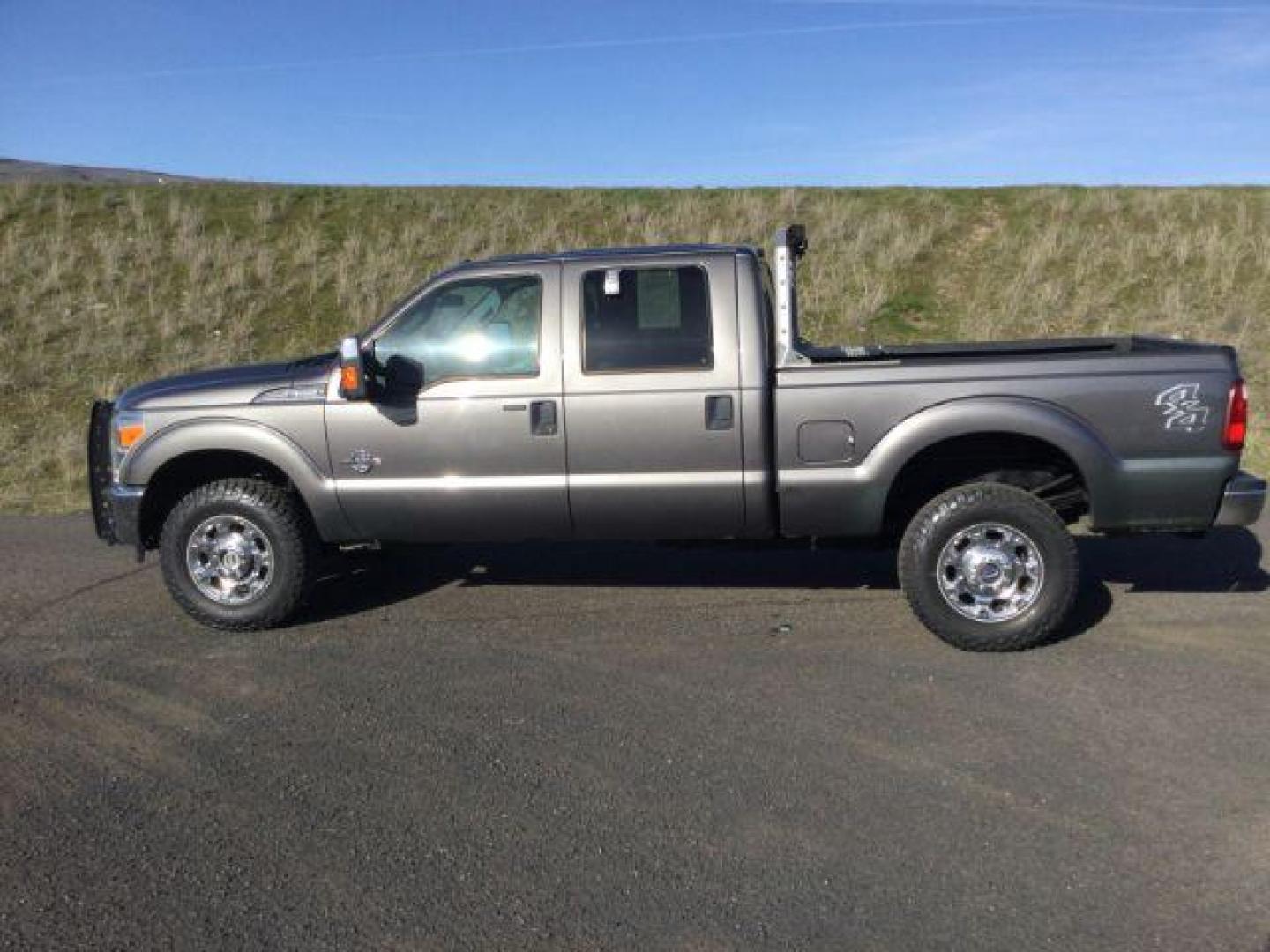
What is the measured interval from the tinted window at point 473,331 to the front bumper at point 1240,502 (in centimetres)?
340

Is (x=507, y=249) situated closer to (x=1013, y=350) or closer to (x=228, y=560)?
(x=228, y=560)

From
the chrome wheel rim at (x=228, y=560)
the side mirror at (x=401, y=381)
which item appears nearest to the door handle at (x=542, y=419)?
the side mirror at (x=401, y=381)

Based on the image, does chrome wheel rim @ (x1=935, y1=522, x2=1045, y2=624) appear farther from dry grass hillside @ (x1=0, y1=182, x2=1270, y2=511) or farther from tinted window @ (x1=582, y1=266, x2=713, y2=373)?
dry grass hillside @ (x1=0, y1=182, x2=1270, y2=511)

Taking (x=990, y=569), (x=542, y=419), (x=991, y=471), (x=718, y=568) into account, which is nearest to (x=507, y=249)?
(x=718, y=568)

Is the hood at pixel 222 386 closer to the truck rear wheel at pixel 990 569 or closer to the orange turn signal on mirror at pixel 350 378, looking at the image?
the orange turn signal on mirror at pixel 350 378

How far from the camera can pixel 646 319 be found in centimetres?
588

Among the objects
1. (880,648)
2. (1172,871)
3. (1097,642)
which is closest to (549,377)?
(880,648)

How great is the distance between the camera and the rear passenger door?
573 centimetres

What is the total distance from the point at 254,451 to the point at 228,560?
62cm

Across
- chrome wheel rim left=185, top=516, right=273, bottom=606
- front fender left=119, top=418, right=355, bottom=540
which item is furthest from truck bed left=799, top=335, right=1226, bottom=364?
chrome wheel rim left=185, top=516, right=273, bottom=606

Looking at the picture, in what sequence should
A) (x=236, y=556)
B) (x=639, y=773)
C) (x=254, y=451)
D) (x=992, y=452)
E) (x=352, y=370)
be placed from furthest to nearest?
1. (x=236, y=556)
2. (x=254, y=451)
3. (x=992, y=452)
4. (x=352, y=370)
5. (x=639, y=773)

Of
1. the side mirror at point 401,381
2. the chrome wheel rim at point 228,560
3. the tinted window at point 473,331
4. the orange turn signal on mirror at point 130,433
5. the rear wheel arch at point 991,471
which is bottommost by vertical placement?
the chrome wheel rim at point 228,560

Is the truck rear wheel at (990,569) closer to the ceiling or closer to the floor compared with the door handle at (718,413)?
closer to the floor

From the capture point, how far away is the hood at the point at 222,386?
6.06 metres
